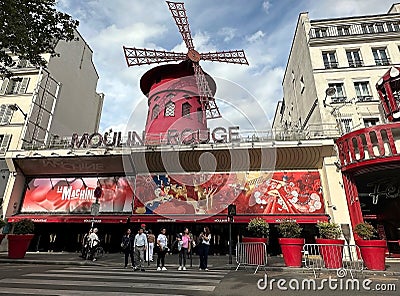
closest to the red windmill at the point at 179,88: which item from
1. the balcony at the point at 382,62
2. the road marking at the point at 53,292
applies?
the balcony at the point at 382,62

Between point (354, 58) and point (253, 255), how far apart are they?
43.7 ft

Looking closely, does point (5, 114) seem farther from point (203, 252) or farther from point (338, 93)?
point (338, 93)

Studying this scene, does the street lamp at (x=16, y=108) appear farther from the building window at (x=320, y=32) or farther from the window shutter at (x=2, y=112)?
the building window at (x=320, y=32)

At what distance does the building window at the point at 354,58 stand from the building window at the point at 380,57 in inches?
32.3

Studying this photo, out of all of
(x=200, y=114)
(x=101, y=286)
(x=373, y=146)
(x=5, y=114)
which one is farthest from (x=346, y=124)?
(x=5, y=114)

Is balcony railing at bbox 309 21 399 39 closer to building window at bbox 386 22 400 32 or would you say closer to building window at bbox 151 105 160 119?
building window at bbox 386 22 400 32

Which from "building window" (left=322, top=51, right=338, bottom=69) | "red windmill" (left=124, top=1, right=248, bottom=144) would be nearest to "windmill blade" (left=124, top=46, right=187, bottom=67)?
"red windmill" (left=124, top=1, right=248, bottom=144)

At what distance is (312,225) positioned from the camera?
13352mm

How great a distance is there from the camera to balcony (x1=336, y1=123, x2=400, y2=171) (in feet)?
36.7

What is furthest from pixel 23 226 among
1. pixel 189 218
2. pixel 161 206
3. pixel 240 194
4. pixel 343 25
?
pixel 343 25

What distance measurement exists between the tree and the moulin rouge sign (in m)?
7.16

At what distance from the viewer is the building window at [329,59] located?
1567 centimetres

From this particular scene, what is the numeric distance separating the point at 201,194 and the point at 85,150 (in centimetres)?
674

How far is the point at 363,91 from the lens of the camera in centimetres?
1469
